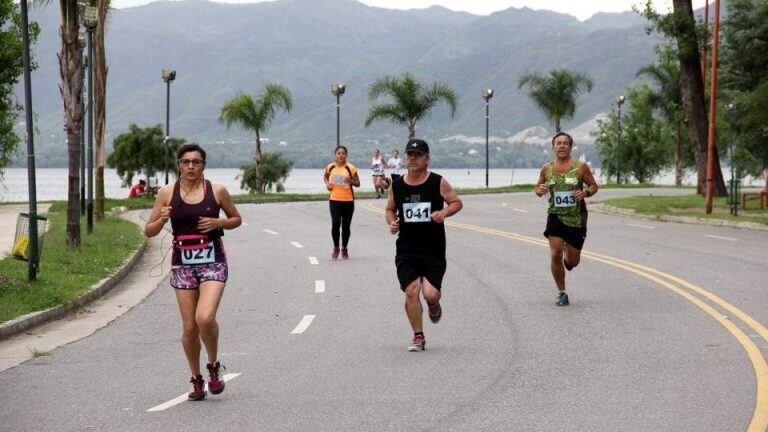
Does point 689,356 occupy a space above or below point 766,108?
below

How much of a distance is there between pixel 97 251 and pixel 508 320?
34.2 ft

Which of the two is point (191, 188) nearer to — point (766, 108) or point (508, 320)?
point (508, 320)

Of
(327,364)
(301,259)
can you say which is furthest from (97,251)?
(327,364)

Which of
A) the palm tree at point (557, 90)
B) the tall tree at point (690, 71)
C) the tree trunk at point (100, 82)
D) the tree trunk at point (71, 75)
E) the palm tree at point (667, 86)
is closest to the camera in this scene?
the tree trunk at point (71, 75)

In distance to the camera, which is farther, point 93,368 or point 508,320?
point 508,320

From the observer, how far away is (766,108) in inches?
1633

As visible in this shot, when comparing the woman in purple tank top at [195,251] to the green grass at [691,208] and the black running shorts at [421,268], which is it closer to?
the black running shorts at [421,268]

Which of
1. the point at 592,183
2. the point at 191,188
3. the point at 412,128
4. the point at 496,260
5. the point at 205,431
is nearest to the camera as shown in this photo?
the point at 205,431

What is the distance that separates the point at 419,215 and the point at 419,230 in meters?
0.15

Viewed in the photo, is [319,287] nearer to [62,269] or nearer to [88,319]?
[88,319]

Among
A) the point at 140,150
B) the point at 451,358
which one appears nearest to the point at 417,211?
the point at 451,358

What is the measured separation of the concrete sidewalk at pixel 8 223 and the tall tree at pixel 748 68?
981 inches

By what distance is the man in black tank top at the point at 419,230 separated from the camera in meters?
10.4

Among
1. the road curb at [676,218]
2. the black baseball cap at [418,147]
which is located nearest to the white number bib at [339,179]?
the black baseball cap at [418,147]
